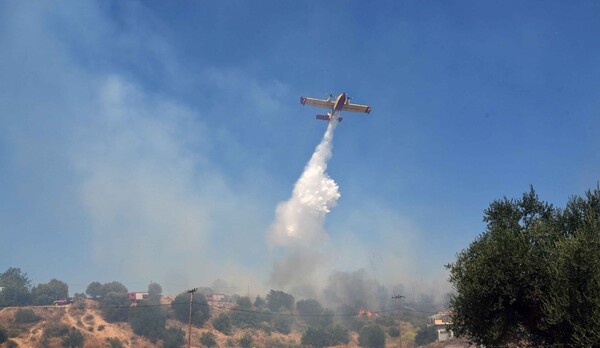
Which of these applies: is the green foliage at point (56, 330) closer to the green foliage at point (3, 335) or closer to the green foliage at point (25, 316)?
the green foliage at point (25, 316)

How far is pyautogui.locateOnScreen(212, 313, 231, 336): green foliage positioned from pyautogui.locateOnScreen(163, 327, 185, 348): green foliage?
1502 centimetres

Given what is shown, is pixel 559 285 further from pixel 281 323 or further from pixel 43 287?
pixel 43 287

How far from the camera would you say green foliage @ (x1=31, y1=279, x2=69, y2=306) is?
176 metres

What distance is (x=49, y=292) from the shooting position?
18062 centimetres

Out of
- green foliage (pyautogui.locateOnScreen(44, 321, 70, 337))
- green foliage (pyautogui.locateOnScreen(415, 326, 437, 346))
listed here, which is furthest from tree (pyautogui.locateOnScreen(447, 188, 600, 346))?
green foliage (pyautogui.locateOnScreen(44, 321, 70, 337))

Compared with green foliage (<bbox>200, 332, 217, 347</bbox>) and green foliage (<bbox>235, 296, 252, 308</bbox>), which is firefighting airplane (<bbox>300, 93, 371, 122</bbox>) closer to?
green foliage (<bbox>200, 332, 217, 347</bbox>)

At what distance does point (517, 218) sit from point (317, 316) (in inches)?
6054

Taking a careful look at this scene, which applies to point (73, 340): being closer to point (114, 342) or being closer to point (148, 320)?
point (114, 342)

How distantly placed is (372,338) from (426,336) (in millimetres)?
17049

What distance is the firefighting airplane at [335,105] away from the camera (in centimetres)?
8375

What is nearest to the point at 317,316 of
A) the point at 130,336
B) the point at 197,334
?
the point at 197,334

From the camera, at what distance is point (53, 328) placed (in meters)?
124

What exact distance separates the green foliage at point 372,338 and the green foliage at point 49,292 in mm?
121830

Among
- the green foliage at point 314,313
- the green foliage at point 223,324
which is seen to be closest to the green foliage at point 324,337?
the green foliage at point 314,313
